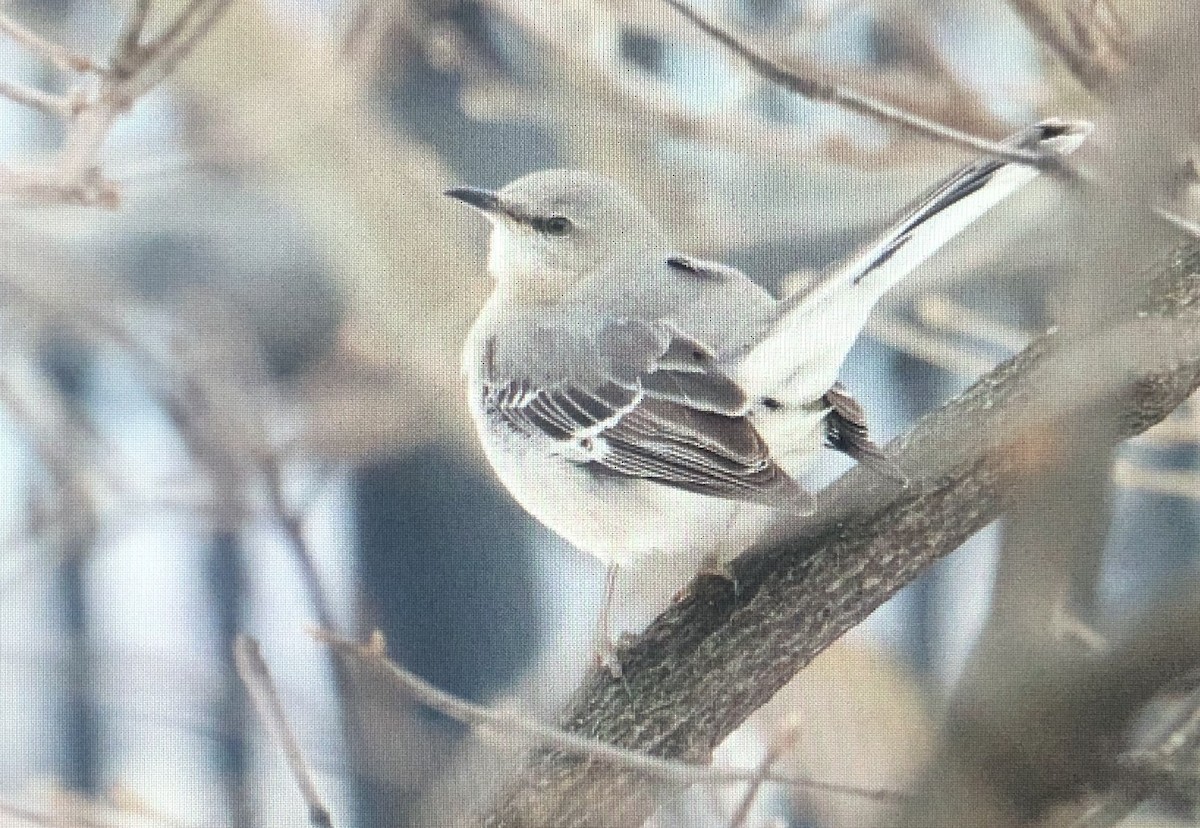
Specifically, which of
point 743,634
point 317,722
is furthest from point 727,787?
point 317,722

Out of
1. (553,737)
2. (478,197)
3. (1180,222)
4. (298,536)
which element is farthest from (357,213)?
(1180,222)

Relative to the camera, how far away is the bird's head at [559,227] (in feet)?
2.44

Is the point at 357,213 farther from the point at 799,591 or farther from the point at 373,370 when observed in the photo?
the point at 799,591

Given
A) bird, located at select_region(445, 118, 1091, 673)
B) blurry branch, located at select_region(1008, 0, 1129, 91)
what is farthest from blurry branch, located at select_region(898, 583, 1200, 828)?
blurry branch, located at select_region(1008, 0, 1129, 91)

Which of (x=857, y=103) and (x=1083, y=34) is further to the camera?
(x=1083, y=34)

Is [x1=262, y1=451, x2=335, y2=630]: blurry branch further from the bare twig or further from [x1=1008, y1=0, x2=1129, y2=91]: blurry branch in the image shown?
[x1=1008, y1=0, x2=1129, y2=91]: blurry branch

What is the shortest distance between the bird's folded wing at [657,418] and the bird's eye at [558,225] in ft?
0.20

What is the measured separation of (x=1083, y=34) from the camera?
0.74 meters

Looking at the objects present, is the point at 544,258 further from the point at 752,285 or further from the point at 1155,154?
the point at 1155,154

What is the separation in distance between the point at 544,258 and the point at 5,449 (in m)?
0.30

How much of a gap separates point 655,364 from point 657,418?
0.04 metres

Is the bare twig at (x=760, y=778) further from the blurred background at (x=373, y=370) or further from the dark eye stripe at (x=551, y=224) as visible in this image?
the dark eye stripe at (x=551, y=224)

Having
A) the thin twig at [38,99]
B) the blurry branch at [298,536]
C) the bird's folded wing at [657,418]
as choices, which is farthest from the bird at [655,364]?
the thin twig at [38,99]

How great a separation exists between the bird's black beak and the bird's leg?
0.20 meters
